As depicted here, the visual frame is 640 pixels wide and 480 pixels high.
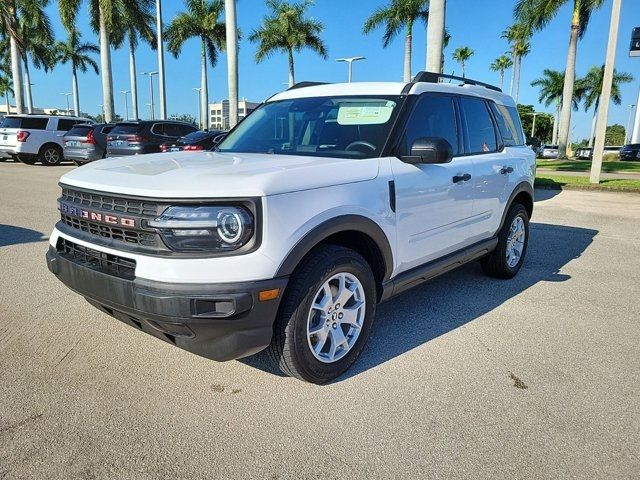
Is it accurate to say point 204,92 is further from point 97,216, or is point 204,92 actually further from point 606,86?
point 97,216

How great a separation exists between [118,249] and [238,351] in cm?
84

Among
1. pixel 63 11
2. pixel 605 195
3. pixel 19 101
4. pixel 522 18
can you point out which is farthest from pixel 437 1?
pixel 19 101

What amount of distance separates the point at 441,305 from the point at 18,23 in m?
37.7

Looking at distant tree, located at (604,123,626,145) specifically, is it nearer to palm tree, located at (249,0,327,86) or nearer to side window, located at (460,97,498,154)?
palm tree, located at (249,0,327,86)

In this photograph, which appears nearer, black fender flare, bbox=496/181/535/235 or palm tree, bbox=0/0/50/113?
black fender flare, bbox=496/181/535/235

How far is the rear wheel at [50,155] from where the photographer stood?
1884cm

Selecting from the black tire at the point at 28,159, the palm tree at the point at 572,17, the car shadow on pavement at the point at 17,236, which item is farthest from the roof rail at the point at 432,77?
the palm tree at the point at 572,17

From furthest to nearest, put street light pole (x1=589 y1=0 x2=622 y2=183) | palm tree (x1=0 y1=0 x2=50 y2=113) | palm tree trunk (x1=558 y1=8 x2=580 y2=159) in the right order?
palm tree (x1=0 y1=0 x2=50 y2=113)
palm tree trunk (x1=558 y1=8 x2=580 y2=159)
street light pole (x1=589 y1=0 x2=622 y2=183)

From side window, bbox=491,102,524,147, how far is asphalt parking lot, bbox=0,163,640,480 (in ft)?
5.79

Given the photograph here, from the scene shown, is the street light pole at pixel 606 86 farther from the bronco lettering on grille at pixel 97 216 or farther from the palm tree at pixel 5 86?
the palm tree at pixel 5 86

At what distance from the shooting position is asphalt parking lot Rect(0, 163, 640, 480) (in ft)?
7.63

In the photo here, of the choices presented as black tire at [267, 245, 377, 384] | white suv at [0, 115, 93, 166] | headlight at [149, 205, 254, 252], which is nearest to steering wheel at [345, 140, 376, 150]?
black tire at [267, 245, 377, 384]

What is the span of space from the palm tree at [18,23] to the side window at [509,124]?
34.2 m

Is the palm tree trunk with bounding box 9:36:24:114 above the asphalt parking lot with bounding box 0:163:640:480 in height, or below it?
above
